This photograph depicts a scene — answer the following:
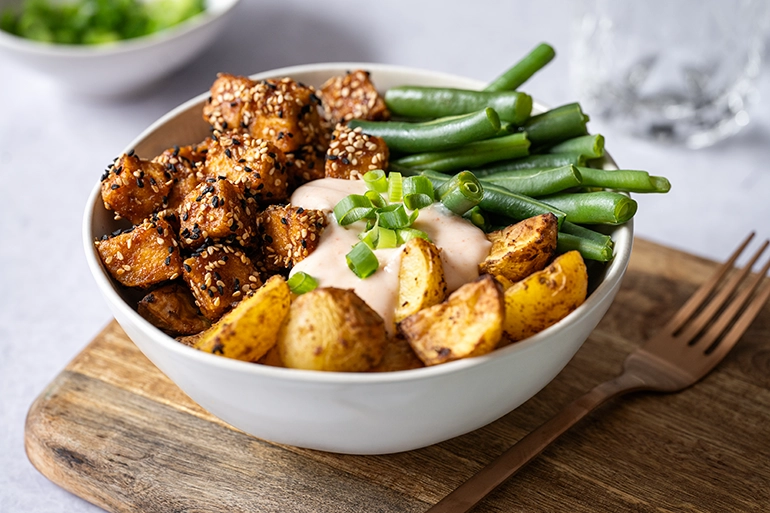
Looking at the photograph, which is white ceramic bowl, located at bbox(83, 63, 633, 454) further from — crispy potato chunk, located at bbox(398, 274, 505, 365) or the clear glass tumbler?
the clear glass tumbler

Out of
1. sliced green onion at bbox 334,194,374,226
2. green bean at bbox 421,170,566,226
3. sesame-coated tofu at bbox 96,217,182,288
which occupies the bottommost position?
sesame-coated tofu at bbox 96,217,182,288

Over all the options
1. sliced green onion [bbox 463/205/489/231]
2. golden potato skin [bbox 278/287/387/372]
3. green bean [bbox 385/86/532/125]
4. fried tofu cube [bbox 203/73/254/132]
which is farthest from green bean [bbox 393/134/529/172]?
golden potato skin [bbox 278/287/387/372]

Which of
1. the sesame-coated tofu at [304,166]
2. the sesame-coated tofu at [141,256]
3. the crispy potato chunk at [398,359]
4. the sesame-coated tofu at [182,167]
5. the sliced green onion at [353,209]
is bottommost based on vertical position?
the sesame-coated tofu at [141,256]

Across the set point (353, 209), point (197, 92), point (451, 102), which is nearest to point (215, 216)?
point (353, 209)

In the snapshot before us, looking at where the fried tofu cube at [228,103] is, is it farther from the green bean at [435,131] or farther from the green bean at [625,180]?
the green bean at [625,180]

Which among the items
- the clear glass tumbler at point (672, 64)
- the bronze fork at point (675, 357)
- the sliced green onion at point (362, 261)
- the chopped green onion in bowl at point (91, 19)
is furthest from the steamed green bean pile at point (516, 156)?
the chopped green onion in bowl at point (91, 19)
